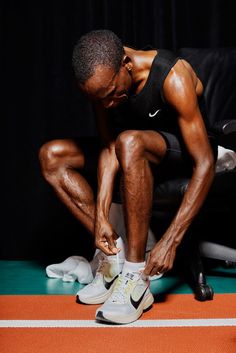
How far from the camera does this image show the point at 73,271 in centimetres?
→ 247

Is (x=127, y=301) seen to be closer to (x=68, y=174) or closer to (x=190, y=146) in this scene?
(x=190, y=146)

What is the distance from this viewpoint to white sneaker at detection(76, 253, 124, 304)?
205cm

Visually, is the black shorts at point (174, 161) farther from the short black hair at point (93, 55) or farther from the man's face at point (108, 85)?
the short black hair at point (93, 55)

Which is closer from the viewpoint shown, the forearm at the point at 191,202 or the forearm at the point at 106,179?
the forearm at the point at 191,202

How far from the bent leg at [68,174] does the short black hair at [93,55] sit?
0.52m

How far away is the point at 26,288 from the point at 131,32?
1442 millimetres

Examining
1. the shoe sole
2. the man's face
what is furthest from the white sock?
the man's face

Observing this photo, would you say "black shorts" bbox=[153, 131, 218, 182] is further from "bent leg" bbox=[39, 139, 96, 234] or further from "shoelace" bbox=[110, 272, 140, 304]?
"shoelace" bbox=[110, 272, 140, 304]

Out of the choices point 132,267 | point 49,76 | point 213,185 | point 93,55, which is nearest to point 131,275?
point 132,267

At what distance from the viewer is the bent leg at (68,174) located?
228 cm

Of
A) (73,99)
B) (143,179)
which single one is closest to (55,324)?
(143,179)

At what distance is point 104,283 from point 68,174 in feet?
1.57

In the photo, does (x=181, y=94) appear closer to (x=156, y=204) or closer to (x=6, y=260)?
(x=156, y=204)

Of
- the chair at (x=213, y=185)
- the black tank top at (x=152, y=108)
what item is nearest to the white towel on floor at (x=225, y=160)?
the chair at (x=213, y=185)
